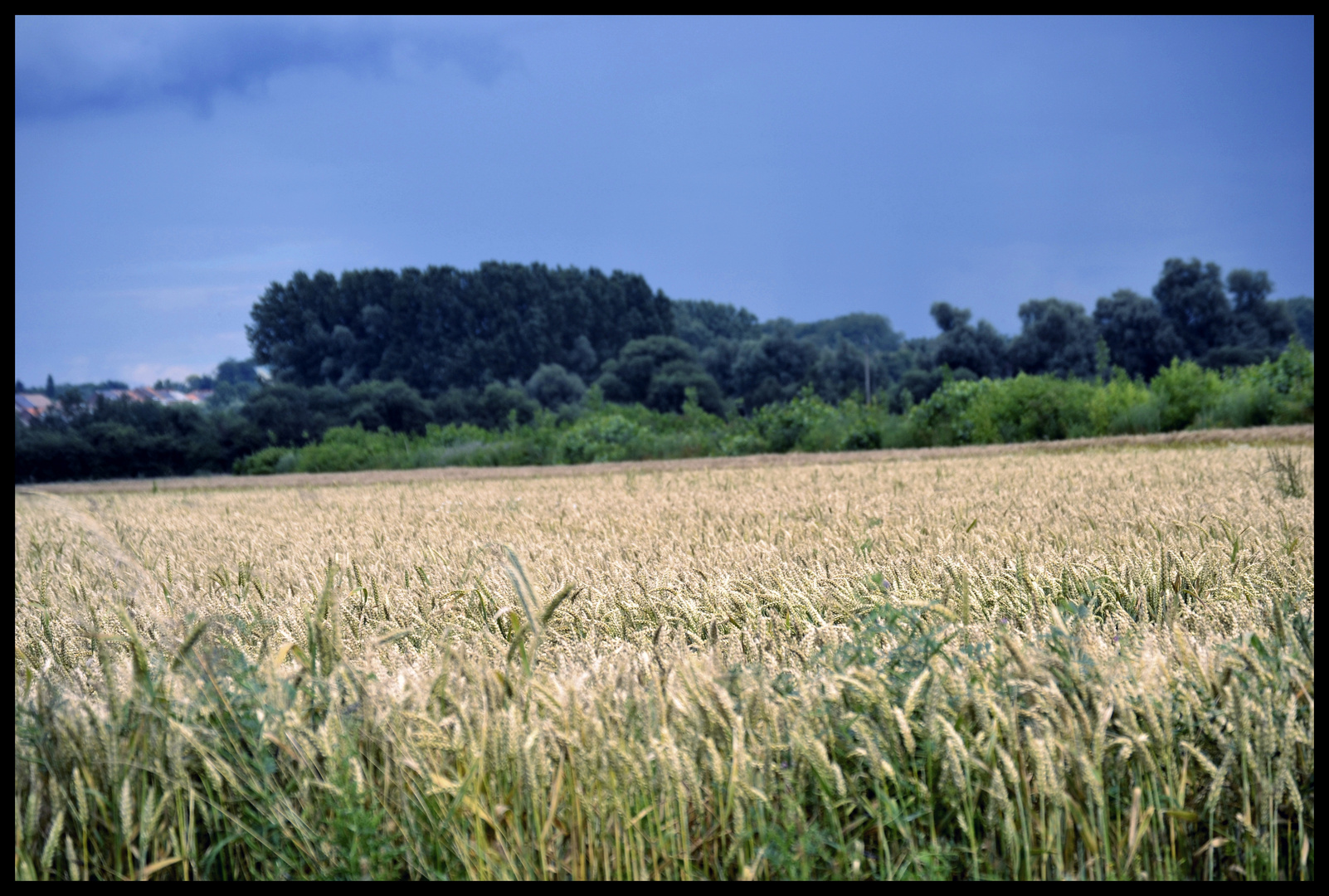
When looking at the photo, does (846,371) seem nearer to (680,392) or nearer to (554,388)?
(680,392)

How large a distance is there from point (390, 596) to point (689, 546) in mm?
1241

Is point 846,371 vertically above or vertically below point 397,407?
above

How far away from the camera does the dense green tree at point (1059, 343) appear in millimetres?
40438

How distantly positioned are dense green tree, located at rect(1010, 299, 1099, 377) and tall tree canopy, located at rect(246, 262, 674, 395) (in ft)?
76.3

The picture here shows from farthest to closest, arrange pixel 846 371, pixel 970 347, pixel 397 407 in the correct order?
pixel 846 371, pixel 970 347, pixel 397 407

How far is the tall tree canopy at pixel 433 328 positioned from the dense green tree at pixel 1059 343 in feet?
76.3

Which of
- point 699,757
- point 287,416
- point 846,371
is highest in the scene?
point 846,371

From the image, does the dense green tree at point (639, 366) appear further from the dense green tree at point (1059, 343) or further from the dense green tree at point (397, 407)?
the dense green tree at point (1059, 343)

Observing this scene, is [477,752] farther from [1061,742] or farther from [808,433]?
[808,433]

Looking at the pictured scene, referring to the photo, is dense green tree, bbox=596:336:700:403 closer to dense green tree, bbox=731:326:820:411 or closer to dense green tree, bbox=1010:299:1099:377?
dense green tree, bbox=731:326:820:411

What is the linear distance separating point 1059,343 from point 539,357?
29.0 m

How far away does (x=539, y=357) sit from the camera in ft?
172

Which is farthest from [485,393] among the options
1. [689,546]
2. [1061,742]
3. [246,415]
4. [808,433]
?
[1061,742]

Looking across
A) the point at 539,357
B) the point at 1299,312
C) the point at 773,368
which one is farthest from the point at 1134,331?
the point at 539,357
